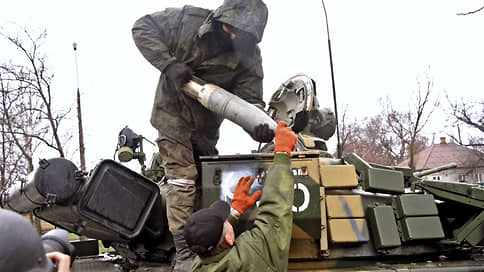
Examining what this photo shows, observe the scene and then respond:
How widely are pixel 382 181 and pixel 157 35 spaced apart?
2409 millimetres

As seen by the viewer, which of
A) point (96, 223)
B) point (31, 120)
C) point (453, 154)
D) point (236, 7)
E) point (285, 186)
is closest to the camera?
Result: point (285, 186)

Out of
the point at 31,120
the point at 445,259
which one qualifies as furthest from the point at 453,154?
the point at 445,259

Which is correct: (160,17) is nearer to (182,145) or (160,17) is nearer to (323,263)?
(182,145)

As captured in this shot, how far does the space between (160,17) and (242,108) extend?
1118 millimetres

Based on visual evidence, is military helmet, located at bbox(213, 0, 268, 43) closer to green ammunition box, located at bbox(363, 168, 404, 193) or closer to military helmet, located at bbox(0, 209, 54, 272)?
green ammunition box, located at bbox(363, 168, 404, 193)

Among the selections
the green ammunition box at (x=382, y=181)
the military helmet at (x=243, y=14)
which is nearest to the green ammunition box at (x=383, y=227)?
the green ammunition box at (x=382, y=181)

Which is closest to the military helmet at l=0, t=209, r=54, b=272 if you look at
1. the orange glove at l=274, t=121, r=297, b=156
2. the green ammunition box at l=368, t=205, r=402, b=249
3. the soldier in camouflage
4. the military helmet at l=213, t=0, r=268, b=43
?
the orange glove at l=274, t=121, r=297, b=156

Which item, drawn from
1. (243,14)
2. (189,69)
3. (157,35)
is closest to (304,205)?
(189,69)

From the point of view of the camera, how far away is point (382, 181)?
4578 mm

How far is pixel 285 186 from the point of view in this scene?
3.03 metres

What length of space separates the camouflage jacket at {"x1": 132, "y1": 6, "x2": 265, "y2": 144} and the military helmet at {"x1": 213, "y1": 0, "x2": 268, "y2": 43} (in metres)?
0.21

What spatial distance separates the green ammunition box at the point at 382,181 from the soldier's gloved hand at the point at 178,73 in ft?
6.09

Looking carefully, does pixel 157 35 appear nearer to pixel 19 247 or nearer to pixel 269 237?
pixel 269 237

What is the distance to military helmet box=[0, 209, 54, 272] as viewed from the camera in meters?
1.35
